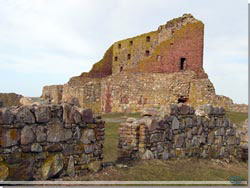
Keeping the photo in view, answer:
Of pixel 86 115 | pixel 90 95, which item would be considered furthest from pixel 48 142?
pixel 90 95

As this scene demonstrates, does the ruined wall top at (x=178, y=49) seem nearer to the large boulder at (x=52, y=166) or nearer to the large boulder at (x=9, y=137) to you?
the large boulder at (x=52, y=166)

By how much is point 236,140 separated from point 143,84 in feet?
42.5

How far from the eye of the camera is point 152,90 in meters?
22.0

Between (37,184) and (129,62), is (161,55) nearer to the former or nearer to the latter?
(129,62)

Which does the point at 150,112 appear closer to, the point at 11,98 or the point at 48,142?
the point at 48,142

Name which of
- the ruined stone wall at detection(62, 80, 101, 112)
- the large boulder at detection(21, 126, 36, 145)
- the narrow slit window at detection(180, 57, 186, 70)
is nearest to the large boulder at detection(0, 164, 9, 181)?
the large boulder at detection(21, 126, 36, 145)

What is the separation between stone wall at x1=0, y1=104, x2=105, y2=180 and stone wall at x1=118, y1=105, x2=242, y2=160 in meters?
1.35

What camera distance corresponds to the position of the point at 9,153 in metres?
4.32

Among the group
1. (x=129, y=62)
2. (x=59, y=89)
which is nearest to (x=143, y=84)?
(x=129, y=62)

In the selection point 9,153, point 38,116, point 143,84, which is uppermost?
point 143,84

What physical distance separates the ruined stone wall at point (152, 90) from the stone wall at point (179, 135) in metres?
10.6

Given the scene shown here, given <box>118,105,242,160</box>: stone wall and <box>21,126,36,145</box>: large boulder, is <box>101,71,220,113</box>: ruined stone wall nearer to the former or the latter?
<box>118,105,242,160</box>: stone wall

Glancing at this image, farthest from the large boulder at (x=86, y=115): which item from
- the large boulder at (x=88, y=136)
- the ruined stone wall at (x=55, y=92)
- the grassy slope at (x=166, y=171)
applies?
the ruined stone wall at (x=55, y=92)

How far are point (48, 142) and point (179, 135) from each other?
4134 millimetres
